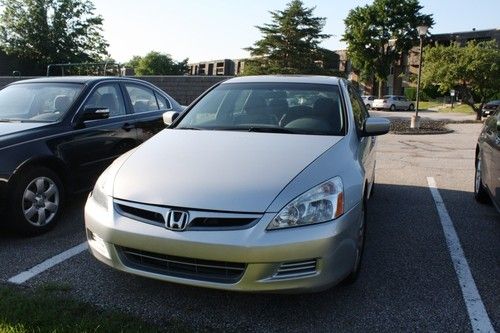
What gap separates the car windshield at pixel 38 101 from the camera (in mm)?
5227

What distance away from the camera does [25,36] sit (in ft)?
161

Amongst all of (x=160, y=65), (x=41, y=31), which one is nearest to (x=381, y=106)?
(x=41, y=31)

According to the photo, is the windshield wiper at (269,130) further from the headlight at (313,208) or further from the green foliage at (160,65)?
the green foliage at (160,65)

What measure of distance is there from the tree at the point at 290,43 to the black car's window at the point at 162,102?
41.8 metres

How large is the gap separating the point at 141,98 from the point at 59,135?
181 cm

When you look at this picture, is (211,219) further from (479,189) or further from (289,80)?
(479,189)

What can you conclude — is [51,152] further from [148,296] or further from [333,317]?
[333,317]

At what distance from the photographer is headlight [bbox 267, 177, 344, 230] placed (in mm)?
2855

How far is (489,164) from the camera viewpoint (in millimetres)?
5117

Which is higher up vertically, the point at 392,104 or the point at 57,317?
the point at 392,104

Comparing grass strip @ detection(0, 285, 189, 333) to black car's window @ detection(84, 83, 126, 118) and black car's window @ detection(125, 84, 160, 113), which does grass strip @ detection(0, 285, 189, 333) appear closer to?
black car's window @ detection(84, 83, 126, 118)

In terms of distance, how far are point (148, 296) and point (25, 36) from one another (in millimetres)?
53001

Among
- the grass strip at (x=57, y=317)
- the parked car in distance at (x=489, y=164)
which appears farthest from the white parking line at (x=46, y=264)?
the parked car in distance at (x=489, y=164)

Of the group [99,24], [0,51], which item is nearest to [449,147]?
[99,24]
